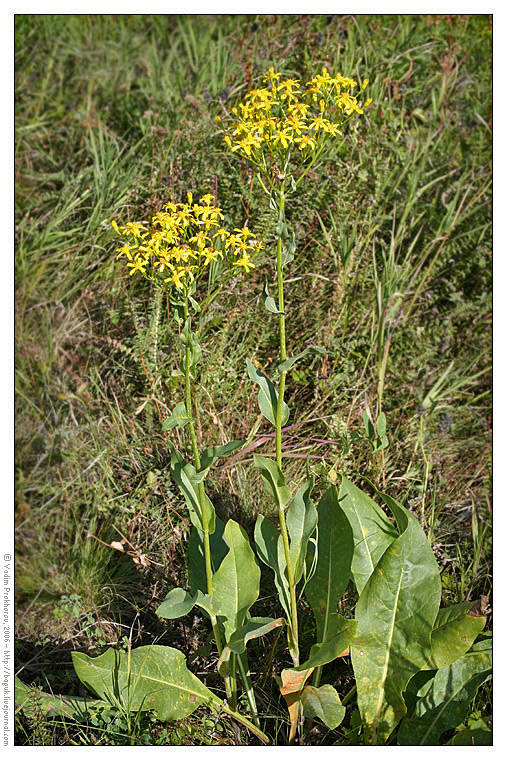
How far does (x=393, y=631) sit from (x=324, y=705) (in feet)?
1.06

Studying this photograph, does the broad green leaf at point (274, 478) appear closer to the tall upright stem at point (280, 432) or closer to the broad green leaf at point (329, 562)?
the tall upright stem at point (280, 432)

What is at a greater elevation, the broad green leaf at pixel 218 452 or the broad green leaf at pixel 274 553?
the broad green leaf at pixel 218 452

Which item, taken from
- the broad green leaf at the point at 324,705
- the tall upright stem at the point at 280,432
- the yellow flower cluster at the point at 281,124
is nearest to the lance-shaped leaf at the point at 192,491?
the tall upright stem at the point at 280,432

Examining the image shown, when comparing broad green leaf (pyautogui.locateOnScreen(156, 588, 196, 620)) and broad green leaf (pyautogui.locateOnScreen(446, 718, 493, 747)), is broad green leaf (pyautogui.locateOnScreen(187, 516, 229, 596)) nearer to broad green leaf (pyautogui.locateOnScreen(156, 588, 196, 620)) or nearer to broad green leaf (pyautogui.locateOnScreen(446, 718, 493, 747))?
broad green leaf (pyautogui.locateOnScreen(156, 588, 196, 620))

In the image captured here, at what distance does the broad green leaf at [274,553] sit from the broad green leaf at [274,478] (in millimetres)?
189

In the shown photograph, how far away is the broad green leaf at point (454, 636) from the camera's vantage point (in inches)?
75.7

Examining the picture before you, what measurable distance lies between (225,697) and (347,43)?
11.7 feet

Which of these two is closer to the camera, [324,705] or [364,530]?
[324,705]

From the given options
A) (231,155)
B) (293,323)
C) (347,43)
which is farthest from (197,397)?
(347,43)

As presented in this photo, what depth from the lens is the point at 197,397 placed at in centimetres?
285

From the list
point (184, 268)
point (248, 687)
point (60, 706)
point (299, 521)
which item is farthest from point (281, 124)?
point (60, 706)

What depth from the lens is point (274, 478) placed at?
183cm

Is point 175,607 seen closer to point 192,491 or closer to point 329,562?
point 192,491
